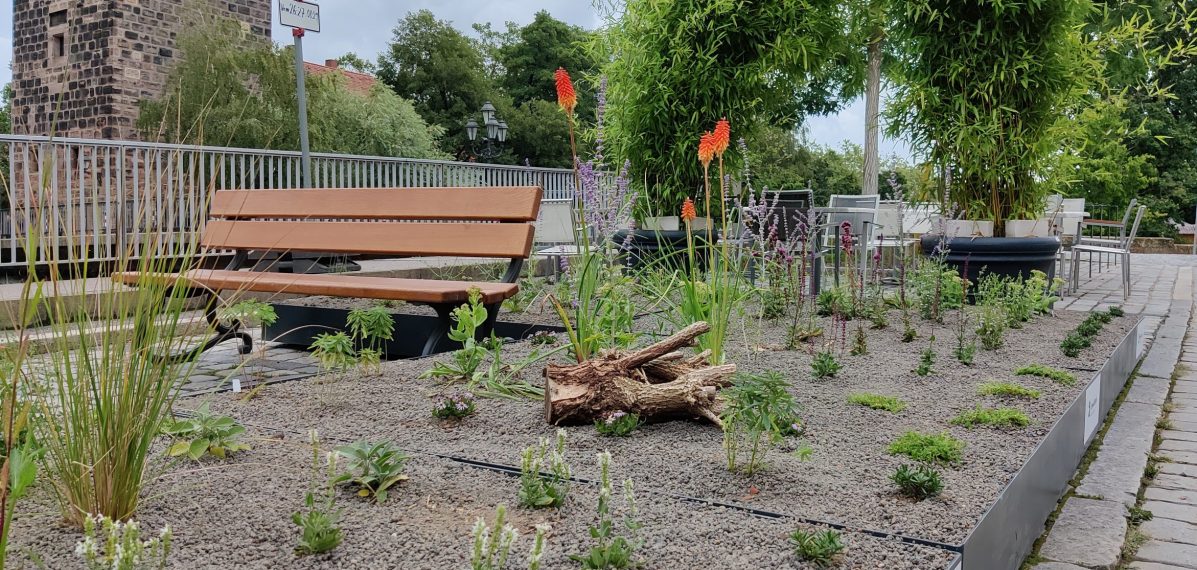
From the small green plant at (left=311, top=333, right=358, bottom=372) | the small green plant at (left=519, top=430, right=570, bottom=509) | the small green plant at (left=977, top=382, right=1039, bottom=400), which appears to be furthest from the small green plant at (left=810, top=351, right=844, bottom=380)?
the small green plant at (left=311, top=333, right=358, bottom=372)

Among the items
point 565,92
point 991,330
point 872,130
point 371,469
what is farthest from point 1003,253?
point 872,130

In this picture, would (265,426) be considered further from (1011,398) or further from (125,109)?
(125,109)

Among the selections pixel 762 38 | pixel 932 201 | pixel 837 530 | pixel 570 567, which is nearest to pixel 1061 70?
pixel 932 201

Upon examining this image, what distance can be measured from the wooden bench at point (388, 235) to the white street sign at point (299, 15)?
192 cm

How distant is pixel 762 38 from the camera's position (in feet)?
22.7

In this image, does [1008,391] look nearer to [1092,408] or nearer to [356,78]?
[1092,408]

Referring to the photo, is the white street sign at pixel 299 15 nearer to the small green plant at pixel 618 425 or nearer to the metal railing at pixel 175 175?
the metal railing at pixel 175 175

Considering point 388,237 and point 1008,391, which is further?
point 388,237

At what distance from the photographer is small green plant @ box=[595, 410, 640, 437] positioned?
2795 millimetres

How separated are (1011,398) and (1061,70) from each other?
12.2ft

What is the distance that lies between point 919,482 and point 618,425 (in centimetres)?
93

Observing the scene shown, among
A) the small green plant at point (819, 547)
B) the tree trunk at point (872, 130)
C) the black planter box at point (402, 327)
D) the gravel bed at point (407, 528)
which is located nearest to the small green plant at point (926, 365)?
the black planter box at point (402, 327)

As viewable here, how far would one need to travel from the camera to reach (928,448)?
2596mm

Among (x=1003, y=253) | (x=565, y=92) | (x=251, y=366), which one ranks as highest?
(x=565, y=92)
